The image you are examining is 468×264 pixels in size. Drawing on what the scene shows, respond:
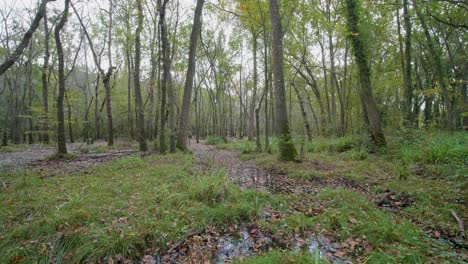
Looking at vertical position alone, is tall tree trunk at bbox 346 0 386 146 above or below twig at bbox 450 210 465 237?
above

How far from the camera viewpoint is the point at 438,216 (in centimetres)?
347

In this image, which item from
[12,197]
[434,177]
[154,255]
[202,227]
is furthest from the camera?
[434,177]

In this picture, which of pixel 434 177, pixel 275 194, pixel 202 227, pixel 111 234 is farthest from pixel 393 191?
pixel 111 234

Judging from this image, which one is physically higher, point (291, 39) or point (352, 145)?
point (291, 39)

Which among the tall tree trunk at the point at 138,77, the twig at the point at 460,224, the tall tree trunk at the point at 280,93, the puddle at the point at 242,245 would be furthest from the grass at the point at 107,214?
the tall tree trunk at the point at 138,77

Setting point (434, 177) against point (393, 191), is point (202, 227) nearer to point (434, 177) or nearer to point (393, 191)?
point (393, 191)

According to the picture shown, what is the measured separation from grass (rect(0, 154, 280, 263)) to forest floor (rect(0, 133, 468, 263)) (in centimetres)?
1

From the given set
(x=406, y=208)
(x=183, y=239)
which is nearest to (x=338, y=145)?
(x=406, y=208)

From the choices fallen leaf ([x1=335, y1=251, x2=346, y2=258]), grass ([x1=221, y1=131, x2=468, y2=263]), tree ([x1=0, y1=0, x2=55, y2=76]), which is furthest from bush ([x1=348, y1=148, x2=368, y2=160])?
tree ([x1=0, y1=0, x2=55, y2=76])

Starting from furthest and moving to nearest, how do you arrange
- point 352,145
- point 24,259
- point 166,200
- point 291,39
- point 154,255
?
point 291,39, point 352,145, point 166,200, point 154,255, point 24,259

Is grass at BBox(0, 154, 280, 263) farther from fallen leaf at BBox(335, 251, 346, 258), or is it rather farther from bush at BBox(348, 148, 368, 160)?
bush at BBox(348, 148, 368, 160)

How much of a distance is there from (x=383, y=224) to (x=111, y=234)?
3.84m

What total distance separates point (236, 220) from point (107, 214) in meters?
Answer: 2.13

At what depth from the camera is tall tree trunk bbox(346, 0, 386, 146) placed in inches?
352
